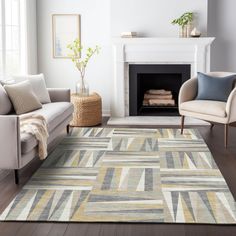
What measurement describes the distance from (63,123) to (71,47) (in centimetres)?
197

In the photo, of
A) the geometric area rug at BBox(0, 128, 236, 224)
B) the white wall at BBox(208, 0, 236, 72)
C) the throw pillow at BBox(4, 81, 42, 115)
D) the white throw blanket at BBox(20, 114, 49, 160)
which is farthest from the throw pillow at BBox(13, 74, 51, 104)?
the white wall at BBox(208, 0, 236, 72)

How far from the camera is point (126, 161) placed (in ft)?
15.2

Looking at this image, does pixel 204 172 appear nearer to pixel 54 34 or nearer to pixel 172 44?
pixel 172 44

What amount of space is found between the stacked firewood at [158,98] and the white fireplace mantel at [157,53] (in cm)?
44

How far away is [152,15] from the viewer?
6.91 m

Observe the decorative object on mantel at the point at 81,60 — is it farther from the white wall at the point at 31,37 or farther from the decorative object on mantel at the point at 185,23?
the decorative object on mantel at the point at 185,23

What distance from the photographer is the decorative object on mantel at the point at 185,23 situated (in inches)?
266

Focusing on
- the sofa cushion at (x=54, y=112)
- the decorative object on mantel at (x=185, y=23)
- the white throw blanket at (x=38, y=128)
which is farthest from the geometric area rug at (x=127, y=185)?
the decorative object on mantel at (x=185, y=23)

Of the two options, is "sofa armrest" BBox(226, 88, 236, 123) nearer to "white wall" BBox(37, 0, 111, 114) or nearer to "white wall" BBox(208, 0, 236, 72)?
"white wall" BBox(208, 0, 236, 72)

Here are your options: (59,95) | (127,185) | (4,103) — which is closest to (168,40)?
(59,95)

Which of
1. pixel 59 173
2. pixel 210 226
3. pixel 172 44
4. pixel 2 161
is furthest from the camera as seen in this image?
pixel 172 44

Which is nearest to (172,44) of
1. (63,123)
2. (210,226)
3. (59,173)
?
(63,123)

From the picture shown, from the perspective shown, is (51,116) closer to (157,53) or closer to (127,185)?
(127,185)

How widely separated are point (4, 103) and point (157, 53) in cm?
281
